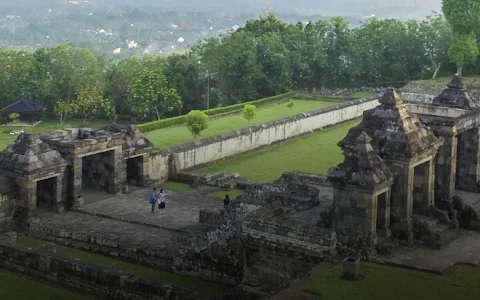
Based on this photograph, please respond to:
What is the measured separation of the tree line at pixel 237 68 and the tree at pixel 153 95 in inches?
2.8

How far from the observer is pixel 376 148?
66.5ft

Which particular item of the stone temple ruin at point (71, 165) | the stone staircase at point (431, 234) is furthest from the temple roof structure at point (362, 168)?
the stone temple ruin at point (71, 165)

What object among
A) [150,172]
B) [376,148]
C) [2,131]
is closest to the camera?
[376,148]

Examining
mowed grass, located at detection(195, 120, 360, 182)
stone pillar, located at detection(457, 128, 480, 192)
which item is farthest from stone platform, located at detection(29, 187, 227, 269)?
stone pillar, located at detection(457, 128, 480, 192)

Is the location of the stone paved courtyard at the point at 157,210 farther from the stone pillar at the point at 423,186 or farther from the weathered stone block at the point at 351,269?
the weathered stone block at the point at 351,269

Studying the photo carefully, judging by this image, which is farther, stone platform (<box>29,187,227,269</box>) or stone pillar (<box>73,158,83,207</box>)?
stone pillar (<box>73,158,83,207</box>)

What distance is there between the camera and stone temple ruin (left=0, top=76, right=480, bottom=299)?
18969mm

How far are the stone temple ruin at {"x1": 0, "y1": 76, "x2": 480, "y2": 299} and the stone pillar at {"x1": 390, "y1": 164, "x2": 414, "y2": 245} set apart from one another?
1.1 inches

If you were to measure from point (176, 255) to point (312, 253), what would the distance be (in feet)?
16.3

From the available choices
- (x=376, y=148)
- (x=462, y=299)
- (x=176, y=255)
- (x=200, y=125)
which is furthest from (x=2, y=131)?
(x=462, y=299)

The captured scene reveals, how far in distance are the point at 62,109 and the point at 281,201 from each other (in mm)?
31012

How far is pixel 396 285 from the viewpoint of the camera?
1697 cm

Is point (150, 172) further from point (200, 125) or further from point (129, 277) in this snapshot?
point (129, 277)

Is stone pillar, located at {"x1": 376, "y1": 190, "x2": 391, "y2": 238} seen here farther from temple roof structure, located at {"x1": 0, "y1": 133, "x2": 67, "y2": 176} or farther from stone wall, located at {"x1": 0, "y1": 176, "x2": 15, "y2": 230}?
stone wall, located at {"x1": 0, "y1": 176, "x2": 15, "y2": 230}
